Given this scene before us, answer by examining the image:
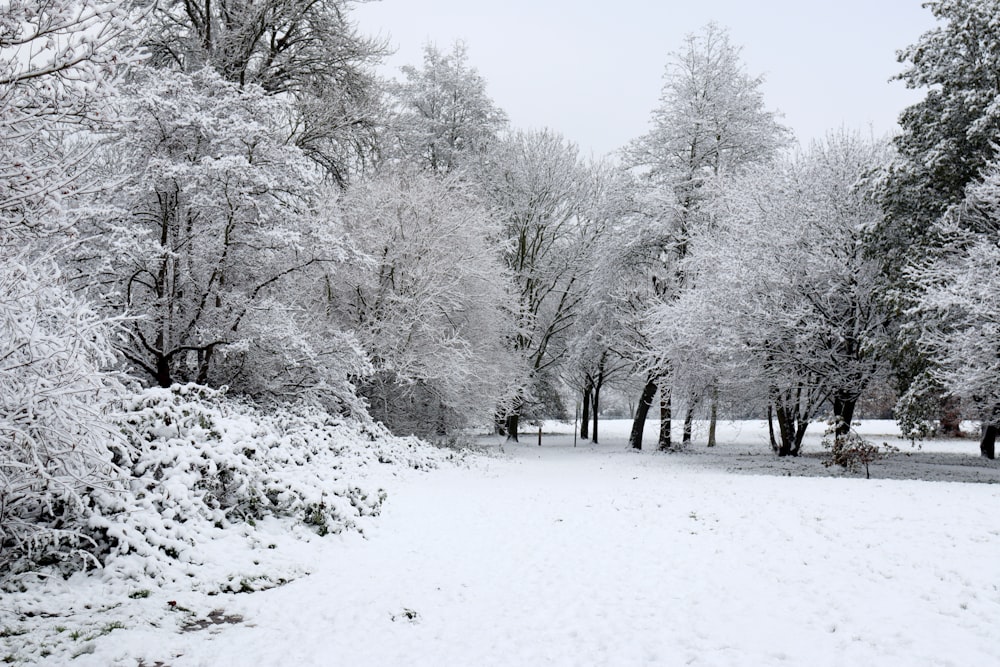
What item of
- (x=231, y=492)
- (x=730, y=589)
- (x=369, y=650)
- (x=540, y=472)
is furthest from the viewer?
(x=540, y=472)

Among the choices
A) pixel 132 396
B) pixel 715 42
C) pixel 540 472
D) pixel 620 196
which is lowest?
pixel 540 472

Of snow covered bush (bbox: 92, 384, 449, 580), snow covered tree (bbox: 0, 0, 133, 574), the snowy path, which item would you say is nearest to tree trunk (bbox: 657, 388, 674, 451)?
the snowy path

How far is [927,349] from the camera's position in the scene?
12719mm

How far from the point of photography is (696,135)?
21.4m

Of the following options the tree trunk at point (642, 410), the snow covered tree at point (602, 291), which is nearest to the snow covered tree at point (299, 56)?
the snow covered tree at point (602, 291)

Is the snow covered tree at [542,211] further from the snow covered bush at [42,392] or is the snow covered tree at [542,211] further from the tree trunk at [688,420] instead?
the snow covered bush at [42,392]

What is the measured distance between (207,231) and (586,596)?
9.12 m

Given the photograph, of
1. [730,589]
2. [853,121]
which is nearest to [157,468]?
[730,589]

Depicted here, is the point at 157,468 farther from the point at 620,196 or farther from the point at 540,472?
the point at 620,196

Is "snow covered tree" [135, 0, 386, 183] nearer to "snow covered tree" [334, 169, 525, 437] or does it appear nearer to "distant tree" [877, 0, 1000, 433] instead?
"snow covered tree" [334, 169, 525, 437]

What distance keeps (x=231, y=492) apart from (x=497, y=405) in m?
14.5

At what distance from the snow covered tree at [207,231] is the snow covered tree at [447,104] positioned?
14.3m

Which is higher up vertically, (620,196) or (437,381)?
(620,196)

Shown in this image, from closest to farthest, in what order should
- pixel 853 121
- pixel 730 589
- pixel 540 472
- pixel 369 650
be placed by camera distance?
pixel 369 650, pixel 730 589, pixel 540 472, pixel 853 121
